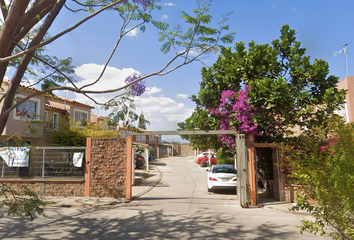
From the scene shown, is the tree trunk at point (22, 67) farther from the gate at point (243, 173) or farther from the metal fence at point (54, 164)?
the gate at point (243, 173)

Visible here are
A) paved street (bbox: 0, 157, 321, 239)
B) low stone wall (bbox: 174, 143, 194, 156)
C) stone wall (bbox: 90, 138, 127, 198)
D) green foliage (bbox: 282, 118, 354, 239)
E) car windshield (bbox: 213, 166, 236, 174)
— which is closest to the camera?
green foliage (bbox: 282, 118, 354, 239)

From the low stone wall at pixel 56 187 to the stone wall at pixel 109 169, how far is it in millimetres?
637

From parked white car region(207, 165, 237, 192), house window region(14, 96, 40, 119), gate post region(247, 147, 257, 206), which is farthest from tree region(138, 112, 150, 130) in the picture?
house window region(14, 96, 40, 119)

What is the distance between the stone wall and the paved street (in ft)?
3.78

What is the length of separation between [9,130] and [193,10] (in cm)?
1512

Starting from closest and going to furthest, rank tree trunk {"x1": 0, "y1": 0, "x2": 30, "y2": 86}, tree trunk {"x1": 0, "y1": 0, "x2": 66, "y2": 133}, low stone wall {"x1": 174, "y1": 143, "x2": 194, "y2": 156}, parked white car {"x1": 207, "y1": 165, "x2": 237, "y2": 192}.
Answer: tree trunk {"x1": 0, "y1": 0, "x2": 30, "y2": 86} < tree trunk {"x1": 0, "y1": 0, "x2": 66, "y2": 133} < parked white car {"x1": 207, "y1": 165, "x2": 237, "y2": 192} < low stone wall {"x1": 174, "y1": 143, "x2": 194, "y2": 156}

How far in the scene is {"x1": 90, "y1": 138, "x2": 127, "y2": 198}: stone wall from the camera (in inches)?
424

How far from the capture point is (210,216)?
26.6 feet

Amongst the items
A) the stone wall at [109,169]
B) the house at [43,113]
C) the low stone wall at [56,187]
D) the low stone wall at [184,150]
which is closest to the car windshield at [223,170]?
the stone wall at [109,169]

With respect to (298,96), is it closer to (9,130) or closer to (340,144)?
(340,144)

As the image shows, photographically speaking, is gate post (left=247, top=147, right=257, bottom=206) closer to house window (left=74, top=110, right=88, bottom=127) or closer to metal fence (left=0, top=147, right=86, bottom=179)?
Answer: metal fence (left=0, top=147, right=86, bottom=179)

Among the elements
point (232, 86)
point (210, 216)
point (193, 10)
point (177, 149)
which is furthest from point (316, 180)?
point (177, 149)

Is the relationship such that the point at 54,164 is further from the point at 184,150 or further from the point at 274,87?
the point at 184,150

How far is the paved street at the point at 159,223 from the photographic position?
630 centimetres
